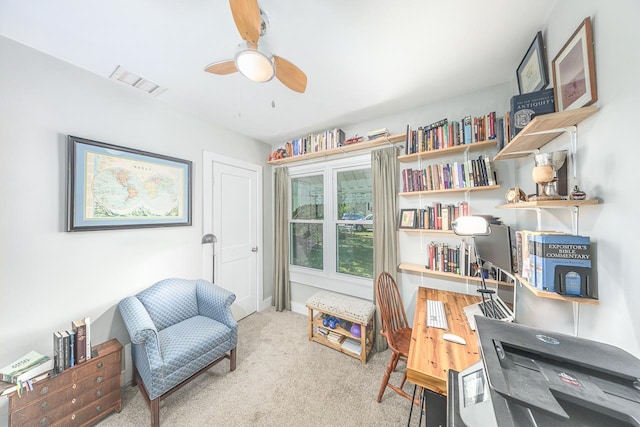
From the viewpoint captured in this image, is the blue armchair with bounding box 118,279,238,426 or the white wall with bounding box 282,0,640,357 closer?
the white wall with bounding box 282,0,640,357

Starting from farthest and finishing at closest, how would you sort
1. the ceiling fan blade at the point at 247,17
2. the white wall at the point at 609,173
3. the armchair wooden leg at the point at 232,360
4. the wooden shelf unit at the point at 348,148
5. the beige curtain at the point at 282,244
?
the beige curtain at the point at 282,244, the wooden shelf unit at the point at 348,148, the armchair wooden leg at the point at 232,360, the ceiling fan blade at the point at 247,17, the white wall at the point at 609,173

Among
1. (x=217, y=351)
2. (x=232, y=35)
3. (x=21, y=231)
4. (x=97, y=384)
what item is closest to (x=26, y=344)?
(x=97, y=384)

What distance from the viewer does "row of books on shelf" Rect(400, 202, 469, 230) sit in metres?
1.94

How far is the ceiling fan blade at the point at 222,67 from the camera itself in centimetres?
126

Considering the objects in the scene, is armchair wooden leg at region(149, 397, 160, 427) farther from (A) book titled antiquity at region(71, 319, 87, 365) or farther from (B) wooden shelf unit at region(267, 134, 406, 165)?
(B) wooden shelf unit at region(267, 134, 406, 165)

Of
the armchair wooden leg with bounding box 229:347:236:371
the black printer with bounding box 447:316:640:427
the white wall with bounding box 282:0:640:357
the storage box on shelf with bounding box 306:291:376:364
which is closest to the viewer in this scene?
the black printer with bounding box 447:316:640:427

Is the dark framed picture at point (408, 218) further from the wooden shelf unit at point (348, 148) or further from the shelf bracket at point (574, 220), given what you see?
the shelf bracket at point (574, 220)

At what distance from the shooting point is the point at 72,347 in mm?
1396

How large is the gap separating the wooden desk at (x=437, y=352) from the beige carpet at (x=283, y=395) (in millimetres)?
699

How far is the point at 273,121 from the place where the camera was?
99.0 inches

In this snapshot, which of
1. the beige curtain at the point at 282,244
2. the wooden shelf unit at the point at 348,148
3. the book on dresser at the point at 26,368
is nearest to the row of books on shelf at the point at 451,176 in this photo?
the wooden shelf unit at the point at 348,148

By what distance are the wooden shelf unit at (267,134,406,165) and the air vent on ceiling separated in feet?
4.92

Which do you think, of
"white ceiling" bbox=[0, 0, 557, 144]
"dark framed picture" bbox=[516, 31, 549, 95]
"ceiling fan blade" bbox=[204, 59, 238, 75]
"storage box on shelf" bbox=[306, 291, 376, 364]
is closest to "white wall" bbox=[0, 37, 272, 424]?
"white ceiling" bbox=[0, 0, 557, 144]

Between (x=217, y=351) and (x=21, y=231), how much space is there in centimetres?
158
